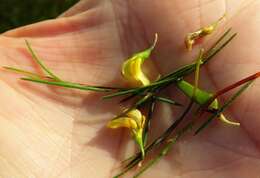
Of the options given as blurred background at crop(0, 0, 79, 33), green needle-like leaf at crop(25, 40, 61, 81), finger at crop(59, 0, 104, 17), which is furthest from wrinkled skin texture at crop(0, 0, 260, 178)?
blurred background at crop(0, 0, 79, 33)

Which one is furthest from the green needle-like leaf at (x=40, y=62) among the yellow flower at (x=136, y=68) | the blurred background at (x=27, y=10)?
the blurred background at (x=27, y=10)

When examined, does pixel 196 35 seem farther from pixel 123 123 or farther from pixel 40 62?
pixel 40 62

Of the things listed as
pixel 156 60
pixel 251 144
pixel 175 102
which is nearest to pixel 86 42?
pixel 156 60

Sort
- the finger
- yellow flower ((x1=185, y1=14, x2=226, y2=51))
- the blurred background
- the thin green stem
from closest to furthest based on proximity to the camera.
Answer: the thin green stem
yellow flower ((x1=185, y1=14, x2=226, y2=51))
the finger
the blurred background

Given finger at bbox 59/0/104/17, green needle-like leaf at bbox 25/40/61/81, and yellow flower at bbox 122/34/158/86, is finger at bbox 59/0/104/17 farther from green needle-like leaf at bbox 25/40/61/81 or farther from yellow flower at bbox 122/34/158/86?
yellow flower at bbox 122/34/158/86

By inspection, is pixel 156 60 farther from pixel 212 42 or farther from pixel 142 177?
pixel 142 177

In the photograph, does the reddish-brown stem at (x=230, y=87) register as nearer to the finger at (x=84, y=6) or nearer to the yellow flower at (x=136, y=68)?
the yellow flower at (x=136, y=68)
